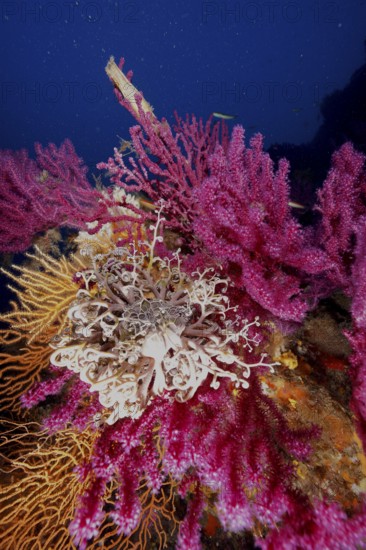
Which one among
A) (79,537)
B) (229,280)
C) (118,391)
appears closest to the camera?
(79,537)

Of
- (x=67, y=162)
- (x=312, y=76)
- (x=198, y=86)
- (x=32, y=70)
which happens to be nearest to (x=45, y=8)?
(x=32, y=70)

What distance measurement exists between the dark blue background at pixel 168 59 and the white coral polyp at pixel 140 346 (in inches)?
3441

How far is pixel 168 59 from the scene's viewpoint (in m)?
132

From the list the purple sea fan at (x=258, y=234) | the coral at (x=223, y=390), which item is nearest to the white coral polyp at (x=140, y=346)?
the coral at (x=223, y=390)

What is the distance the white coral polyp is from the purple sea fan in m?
0.32

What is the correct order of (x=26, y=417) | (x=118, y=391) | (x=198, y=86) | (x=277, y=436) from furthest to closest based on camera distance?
(x=198, y=86) < (x=26, y=417) < (x=277, y=436) < (x=118, y=391)

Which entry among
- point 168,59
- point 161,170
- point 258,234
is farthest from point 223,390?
point 168,59

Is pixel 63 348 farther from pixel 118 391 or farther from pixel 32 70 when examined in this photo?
pixel 32 70

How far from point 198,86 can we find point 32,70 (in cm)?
6646

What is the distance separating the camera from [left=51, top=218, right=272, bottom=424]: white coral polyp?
5.66ft

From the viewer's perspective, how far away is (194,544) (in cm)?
163

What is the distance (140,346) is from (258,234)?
1.17 meters

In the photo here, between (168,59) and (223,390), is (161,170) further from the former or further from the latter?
(168,59)

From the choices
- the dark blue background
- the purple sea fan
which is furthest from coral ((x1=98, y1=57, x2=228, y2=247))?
the dark blue background
